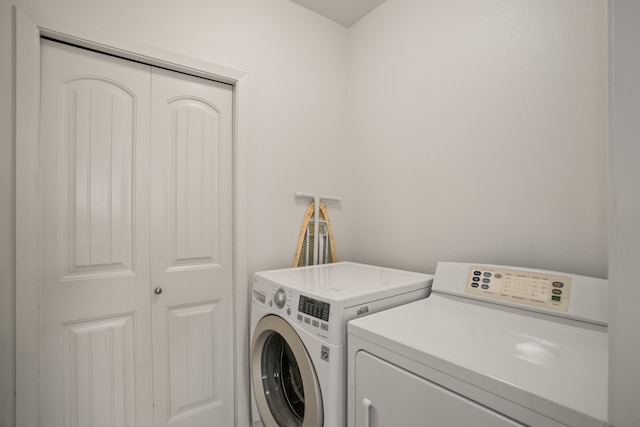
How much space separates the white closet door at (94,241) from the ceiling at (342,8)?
1.15 m

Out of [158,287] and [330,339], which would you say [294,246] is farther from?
[330,339]

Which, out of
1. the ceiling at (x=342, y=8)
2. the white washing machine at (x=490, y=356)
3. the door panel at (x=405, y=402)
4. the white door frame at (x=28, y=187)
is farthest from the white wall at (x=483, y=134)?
the white door frame at (x=28, y=187)

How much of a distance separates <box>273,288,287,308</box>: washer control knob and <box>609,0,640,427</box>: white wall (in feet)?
3.42

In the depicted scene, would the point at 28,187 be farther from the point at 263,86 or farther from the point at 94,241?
the point at 263,86

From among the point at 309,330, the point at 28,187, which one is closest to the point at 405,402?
the point at 309,330

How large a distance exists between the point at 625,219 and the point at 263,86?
1.73 m

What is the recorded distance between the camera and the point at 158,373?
1.44 meters

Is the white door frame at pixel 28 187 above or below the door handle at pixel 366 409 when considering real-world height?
above

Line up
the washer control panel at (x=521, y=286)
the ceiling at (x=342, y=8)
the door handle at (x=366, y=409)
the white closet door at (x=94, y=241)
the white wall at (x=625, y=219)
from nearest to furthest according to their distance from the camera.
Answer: the white wall at (x=625, y=219) < the door handle at (x=366, y=409) < the washer control panel at (x=521, y=286) < the white closet door at (x=94, y=241) < the ceiling at (x=342, y=8)

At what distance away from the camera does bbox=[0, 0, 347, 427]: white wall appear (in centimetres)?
112

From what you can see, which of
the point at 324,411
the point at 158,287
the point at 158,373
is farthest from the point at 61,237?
the point at 324,411

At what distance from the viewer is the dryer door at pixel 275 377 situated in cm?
137

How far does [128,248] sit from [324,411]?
1.13 m

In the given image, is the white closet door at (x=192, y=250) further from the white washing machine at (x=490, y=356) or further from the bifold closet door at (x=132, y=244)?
the white washing machine at (x=490, y=356)
